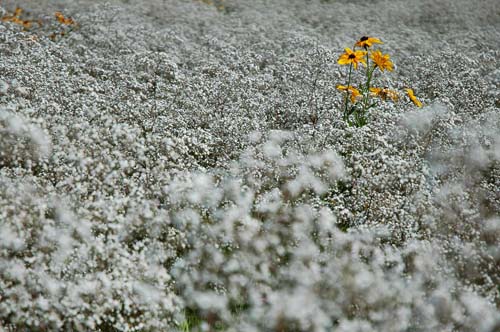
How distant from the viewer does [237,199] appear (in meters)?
5.82

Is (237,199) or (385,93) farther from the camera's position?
(385,93)

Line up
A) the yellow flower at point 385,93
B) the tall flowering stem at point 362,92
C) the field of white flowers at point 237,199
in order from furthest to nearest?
the yellow flower at point 385,93 < the tall flowering stem at point 362,92 < the field of white flowers at point 237,199

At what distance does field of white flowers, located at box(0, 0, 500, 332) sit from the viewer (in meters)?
4.57

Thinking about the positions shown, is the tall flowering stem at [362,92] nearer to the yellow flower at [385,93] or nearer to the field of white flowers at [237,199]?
the yellow flower at [385,93]

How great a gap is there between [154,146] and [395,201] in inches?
108

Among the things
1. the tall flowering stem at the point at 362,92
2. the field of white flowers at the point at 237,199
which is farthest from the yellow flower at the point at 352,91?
the field of white flowers at the point at 237,199

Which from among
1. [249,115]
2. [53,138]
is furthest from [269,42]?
[53,138]

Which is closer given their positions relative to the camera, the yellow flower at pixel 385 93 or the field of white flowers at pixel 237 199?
the field of white flowers at pixel 237 199

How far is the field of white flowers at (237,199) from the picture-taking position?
4.57 meters

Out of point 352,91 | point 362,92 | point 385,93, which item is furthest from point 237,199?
point 385,93

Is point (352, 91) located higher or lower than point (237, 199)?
higher

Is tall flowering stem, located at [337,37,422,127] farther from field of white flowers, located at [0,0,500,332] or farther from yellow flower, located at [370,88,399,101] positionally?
field of white flowers, located at [0,0,500,332]

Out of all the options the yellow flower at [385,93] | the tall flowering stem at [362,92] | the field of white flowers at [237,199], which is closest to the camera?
the field of white flowers at [237,199]

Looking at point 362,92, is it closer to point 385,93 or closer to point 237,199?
point 385,93
